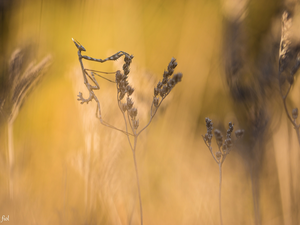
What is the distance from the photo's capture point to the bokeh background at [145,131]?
42cm

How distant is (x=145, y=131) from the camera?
47 cm

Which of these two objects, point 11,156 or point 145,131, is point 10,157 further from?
point 145,131

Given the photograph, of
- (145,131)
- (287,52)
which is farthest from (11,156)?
(287,52)

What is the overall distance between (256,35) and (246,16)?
6cm

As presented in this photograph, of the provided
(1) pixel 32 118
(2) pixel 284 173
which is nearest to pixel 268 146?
(2) pixel 284 173

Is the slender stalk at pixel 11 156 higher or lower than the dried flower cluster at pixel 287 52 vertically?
lower

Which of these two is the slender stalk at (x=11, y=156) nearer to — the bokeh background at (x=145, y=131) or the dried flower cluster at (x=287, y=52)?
the bokeh background at (x=145, y=131)

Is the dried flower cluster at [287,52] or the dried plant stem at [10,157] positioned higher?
the dried flower cluster at [287,52]

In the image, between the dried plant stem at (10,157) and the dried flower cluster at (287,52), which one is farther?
the dried plant stem at (10,157)

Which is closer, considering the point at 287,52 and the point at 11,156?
the point at 287,52

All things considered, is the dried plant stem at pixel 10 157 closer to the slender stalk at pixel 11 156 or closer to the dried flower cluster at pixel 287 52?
the slender stalk at pixel 11 156

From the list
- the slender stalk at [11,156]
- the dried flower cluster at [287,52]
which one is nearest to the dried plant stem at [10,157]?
the slender stalk at [11,156]

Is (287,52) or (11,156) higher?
(287,52)

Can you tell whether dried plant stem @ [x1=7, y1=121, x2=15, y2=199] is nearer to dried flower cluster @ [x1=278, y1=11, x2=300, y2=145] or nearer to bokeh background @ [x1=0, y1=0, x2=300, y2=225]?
bokeh background @ [x1=0, y1=0, x2=300, y2=225]
